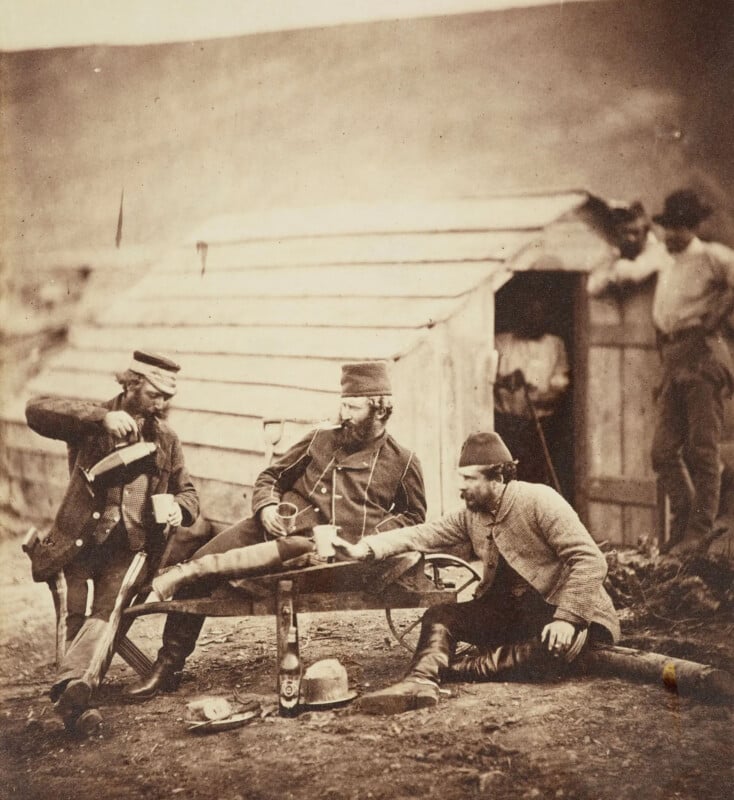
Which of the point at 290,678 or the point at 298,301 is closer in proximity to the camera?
the point at 290,678

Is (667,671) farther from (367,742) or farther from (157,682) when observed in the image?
(157,682)

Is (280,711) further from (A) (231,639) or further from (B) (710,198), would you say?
(B) (710,198)

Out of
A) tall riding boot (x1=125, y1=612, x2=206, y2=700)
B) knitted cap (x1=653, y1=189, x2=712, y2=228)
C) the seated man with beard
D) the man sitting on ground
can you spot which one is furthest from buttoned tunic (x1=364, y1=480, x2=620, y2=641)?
knitted cap (x1=653, y1=189, x2=712, y2=228)

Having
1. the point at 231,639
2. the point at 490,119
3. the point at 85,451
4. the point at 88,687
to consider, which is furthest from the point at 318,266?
the point at 88,687

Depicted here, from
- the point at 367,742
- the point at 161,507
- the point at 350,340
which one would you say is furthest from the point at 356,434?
the point at 367,742

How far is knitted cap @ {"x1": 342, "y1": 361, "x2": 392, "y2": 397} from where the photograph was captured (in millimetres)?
3988

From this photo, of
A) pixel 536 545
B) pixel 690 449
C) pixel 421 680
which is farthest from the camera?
pixel 690 449

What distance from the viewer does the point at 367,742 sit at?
372 cm

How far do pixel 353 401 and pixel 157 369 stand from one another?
83 centimetres

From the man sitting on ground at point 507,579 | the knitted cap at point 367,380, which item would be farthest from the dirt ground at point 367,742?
the knitted cap at point 367,380

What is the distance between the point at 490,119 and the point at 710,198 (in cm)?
97

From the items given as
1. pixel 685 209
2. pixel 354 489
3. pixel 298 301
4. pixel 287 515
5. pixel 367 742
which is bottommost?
pixel 367 742

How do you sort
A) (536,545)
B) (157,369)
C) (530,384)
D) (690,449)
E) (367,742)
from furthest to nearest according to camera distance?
1. (530,384)
2. (690,449)
3. (157,369)
4. (536,545)
5. (367,742)

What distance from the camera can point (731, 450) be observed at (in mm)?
4223
